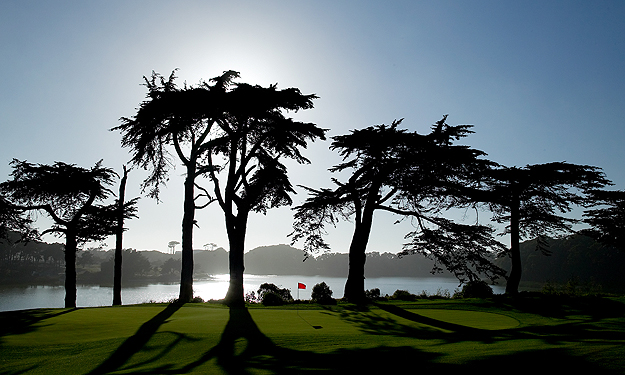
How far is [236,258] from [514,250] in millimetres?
18039

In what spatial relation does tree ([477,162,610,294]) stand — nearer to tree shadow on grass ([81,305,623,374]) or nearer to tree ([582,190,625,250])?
tree ([582,190,625,250])

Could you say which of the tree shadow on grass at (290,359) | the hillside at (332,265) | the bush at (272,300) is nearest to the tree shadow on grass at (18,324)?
the tree shadow on grass at (290,359)

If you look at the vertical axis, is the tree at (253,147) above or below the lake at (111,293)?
above

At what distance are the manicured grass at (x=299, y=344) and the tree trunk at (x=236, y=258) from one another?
6015mm

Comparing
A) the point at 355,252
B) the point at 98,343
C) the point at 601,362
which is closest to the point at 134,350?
the point at 98,343

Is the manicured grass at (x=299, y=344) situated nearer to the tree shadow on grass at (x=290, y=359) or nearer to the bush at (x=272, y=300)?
the tree shadow on grass at (x=290, y=359)

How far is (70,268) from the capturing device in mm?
22328

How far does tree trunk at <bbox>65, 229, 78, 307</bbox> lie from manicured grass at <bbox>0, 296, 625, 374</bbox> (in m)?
11.3

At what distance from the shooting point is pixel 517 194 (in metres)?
24.7

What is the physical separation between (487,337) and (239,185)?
13876 mm

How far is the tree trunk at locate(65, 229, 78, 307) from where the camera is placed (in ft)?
71.7

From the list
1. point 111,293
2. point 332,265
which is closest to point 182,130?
point 111,293

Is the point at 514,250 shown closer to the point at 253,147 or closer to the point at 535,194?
the point at 535,194

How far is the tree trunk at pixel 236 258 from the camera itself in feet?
60.3
